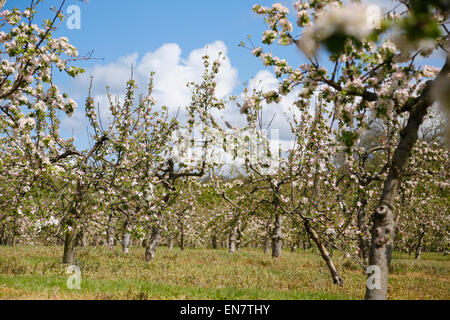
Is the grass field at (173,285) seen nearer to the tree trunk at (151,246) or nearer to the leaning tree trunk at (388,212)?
the tree trunk at (151,246)

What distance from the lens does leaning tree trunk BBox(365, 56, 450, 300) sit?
5281 mm

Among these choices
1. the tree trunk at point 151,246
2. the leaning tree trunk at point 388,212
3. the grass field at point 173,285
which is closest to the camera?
the leaning tree trunk at point 388,212

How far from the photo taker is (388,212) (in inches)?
211

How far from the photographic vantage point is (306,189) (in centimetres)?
1150

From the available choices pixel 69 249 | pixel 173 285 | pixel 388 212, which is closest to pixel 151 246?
pixel 69 249

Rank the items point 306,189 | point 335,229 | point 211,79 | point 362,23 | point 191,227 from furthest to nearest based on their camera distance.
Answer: point 191,227 < point 211,79 < point 306,189 < point 335,229 < point 362,23

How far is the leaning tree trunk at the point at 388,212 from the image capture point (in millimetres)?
5281

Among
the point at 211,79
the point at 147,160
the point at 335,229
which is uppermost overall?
the point at 211,79

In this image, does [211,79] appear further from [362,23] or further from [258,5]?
[362,23]

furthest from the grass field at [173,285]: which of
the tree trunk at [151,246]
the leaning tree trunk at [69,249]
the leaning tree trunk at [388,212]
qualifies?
the leaning tree trunk at [388,212]

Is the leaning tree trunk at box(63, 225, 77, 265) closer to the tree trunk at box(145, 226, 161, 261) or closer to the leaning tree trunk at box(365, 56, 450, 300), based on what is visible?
the tree trunk at box(145, 226, 161, 261)

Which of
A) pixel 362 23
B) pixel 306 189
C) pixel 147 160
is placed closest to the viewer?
pixel 362 23

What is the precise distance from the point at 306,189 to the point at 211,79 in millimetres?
6357
